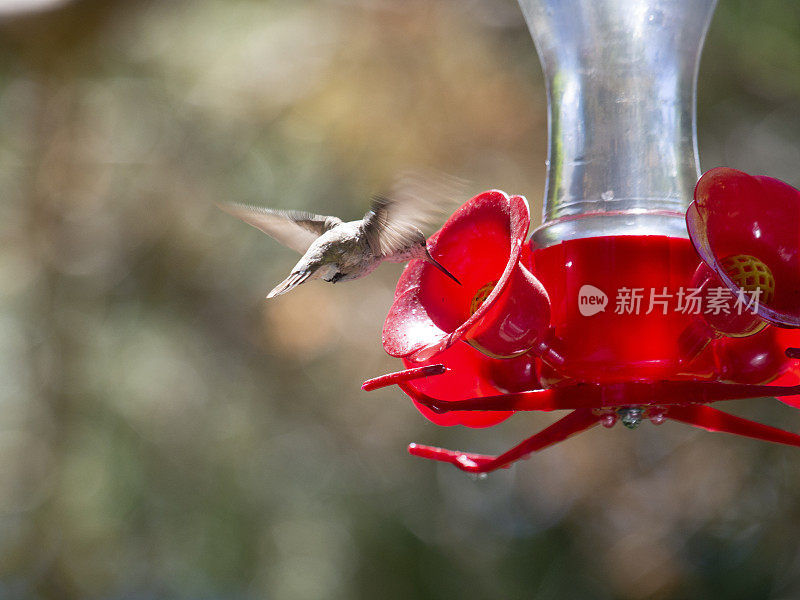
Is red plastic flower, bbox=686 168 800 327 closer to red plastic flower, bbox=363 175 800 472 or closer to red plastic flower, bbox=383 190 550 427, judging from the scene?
red plastic flower, bbox=363 175 800 472

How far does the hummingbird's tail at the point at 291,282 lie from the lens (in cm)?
180

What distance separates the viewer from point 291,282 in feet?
6.03

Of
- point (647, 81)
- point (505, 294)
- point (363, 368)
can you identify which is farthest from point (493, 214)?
point (363, 368)

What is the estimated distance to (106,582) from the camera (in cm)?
562

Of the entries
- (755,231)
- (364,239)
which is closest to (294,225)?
(364,239)

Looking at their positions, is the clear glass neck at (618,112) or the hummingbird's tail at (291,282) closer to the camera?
the hummingbird's tail at (291,282)

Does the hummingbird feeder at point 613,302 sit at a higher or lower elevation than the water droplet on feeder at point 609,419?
higher

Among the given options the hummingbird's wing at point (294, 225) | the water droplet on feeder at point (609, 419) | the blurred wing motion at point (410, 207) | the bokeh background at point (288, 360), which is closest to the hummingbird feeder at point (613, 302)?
the water droplet on feeder at point (609, 419)

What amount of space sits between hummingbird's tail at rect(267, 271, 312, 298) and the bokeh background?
11.5 feet

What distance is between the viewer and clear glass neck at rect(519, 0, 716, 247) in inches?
76.3

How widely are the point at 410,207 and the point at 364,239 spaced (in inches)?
6.1

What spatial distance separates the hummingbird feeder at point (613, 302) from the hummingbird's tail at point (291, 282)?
0.65 ft

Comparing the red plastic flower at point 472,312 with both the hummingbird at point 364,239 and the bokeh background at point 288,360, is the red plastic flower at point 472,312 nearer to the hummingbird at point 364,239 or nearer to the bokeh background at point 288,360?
the hummingbird at point 364,239

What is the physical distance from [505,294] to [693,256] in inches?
14.5
